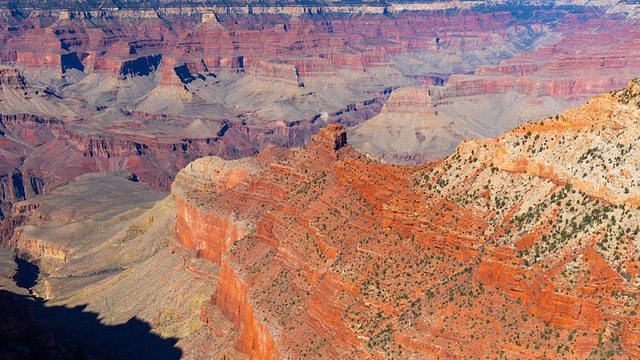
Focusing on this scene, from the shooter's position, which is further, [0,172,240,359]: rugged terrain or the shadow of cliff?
[0,172,240,359]: rugged terrain

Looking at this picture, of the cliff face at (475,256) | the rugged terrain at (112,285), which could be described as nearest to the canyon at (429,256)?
the cliff face at (475,256)

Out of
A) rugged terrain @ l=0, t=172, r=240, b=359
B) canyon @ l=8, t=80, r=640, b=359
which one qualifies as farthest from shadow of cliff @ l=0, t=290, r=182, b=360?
canyon @ l=8, t=80, r=640, b=359

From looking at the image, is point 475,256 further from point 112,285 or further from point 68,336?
point 112,285

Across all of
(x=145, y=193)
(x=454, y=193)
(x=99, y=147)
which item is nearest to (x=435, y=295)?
(x=454, y=193)

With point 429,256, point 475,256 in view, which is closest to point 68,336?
point 429,256

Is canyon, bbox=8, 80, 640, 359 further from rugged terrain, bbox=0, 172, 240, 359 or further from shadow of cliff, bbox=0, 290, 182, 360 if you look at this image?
shadow of cliff, bbox=0, 290, 182, 360

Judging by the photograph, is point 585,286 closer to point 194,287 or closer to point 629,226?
point 629,226
